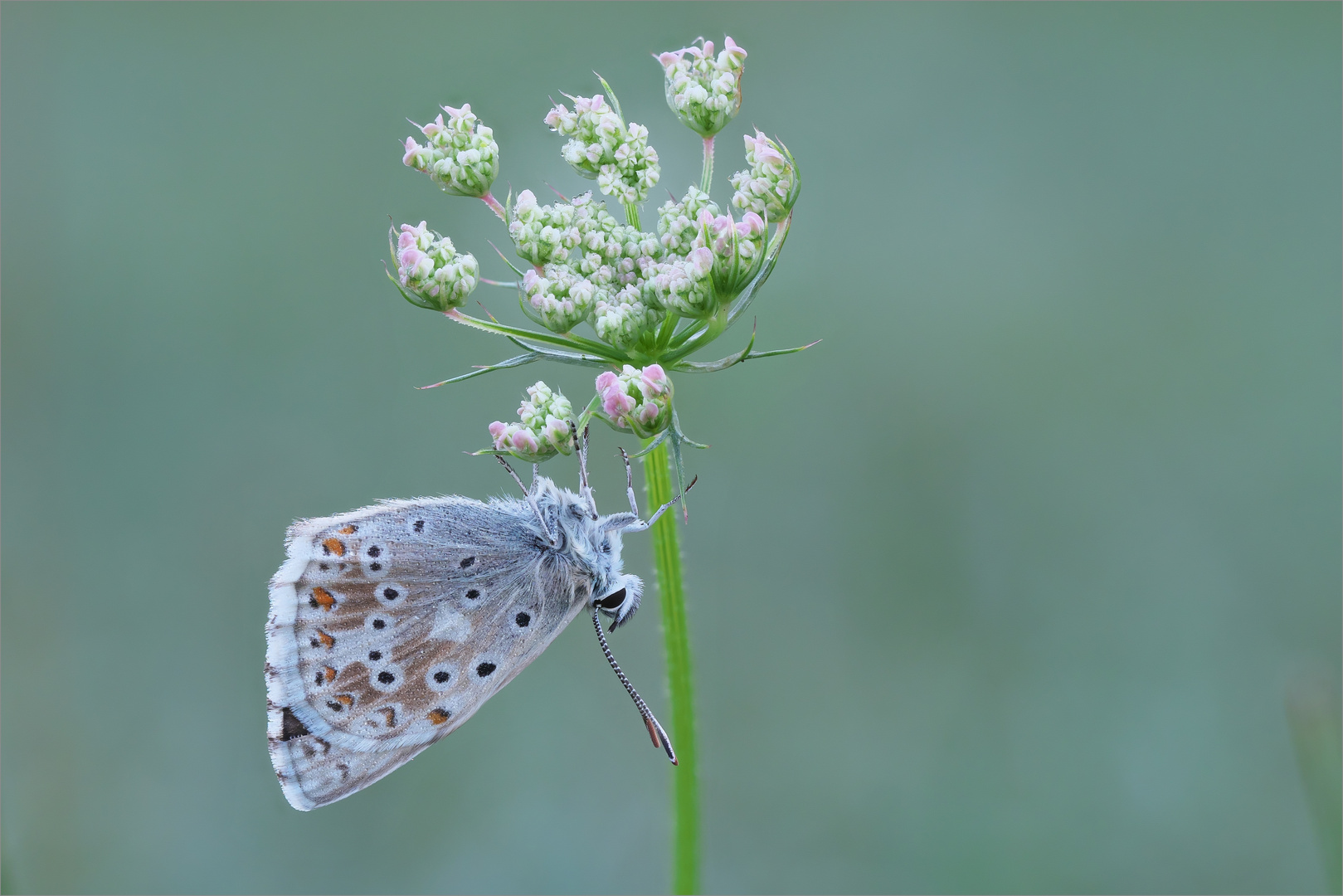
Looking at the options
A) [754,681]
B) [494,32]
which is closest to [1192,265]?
[754,681]

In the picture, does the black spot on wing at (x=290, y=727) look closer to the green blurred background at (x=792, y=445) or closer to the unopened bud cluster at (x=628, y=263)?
the unopened bud cluster at (x=628, y=263)

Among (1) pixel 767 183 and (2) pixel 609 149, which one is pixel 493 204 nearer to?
(2) pixel 609 149

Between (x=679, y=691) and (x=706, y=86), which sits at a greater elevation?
(x=706, y=86)

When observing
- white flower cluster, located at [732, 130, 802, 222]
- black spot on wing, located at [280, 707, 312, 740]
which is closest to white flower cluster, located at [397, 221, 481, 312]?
white flower cluster, located at [732, 130, 802, 222]

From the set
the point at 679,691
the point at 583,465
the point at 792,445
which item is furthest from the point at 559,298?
the point at 792,445

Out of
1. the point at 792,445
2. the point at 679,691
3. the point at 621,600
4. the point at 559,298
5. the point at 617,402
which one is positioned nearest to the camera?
the point at 617,402

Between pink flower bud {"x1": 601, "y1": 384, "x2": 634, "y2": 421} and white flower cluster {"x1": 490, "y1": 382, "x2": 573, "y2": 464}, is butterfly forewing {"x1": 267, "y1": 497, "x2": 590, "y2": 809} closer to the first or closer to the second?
white flower cluster {"x1": 490, "y1": 382, "x2": 573, "y2": 464}
